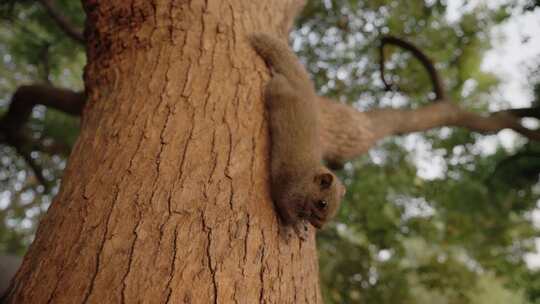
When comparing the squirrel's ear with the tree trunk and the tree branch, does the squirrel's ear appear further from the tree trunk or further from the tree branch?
the tree branch

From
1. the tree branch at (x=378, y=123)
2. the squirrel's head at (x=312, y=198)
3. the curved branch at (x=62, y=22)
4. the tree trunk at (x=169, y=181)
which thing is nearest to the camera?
the tree trunk at (x=169, y=181)

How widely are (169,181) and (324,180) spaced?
0.66 metres

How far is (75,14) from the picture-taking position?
5434 millimetres

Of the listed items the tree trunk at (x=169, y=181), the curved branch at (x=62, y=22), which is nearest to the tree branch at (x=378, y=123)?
the tree trunk at (x=169, y=181)

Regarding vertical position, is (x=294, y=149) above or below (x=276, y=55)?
below

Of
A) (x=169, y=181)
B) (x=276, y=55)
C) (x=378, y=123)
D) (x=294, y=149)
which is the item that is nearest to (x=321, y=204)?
(x=294, y=149)

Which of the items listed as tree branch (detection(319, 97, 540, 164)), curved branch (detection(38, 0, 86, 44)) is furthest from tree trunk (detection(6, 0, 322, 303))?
curved branch (detection(38, 0, 86, 44))

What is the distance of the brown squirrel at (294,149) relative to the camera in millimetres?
1588

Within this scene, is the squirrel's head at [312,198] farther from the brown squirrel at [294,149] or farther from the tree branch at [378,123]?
the tree branch at [378,123]

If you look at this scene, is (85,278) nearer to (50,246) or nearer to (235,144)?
(50,246)

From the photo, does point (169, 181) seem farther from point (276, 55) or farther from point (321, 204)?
point (276, 55)

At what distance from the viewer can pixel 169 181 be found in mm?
1362

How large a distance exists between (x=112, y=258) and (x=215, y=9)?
143cm

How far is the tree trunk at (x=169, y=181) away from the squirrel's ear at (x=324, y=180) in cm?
23
